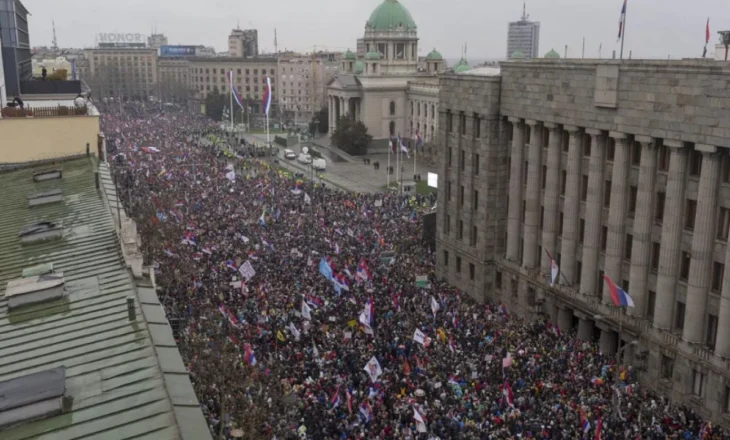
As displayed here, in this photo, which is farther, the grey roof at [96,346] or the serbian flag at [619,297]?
the serbian flag at [619,297]

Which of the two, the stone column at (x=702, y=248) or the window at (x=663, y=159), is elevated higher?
the window at (x=663, y=159)

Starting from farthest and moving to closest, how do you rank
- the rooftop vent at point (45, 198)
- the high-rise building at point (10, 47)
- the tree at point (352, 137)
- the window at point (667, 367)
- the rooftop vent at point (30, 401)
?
the tree at point (352, 137) → the high-rise building at point (10, 47) → the window at point (667, 367) → the rooftop vent at point (45, 198) → the rooftop vent at point (30, 401)

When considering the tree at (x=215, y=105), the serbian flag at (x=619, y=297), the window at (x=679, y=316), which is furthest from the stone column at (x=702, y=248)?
the tree at (x=215, y=105)

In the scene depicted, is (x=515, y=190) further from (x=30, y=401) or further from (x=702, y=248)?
(x=30, y=401)

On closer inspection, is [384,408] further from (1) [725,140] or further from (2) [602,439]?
(1) [725,140]

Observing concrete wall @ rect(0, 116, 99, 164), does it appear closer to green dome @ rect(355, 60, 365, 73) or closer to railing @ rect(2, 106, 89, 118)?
railing @ rect(2, 106, 89, 118)

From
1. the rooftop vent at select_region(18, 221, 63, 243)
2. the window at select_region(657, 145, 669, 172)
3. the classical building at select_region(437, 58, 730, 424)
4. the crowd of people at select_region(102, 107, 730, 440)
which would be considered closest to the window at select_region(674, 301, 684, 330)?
the classical building at select_region(437, 58, 730, 424)

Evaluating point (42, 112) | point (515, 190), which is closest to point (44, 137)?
point (42, 112)

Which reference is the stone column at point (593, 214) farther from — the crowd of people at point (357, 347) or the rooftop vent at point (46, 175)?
the rooftop vent at point (46, 175)
